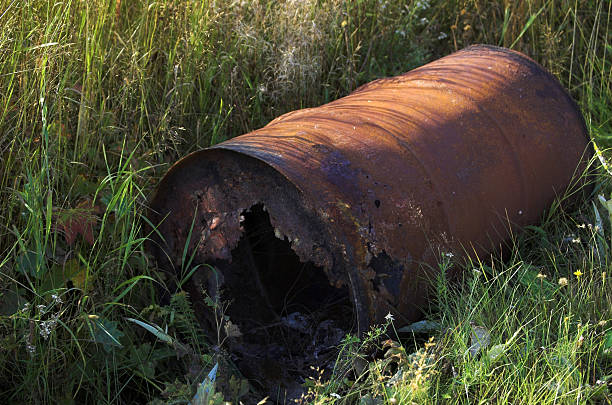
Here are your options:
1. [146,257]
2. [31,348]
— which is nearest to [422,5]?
[146,257]

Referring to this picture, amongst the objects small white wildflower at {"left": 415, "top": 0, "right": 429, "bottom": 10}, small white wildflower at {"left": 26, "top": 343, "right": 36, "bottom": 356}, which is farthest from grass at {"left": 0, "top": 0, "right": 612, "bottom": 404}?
small white wildflower at {"left": 415, "top": 0, "right": 429, "bottom": 10}

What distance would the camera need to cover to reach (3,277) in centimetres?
213

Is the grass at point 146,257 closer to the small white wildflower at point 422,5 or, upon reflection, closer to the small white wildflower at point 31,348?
the small white wildflower at point 31,348

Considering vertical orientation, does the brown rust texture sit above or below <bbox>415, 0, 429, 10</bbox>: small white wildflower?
below

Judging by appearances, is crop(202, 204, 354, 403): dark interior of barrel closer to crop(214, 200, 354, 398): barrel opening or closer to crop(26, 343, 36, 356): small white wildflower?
crop(214, 200, 354, 398): barrel opening

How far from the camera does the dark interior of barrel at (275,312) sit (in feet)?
7.25

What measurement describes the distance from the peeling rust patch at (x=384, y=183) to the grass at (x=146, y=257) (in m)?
0.11

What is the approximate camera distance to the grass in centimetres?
195

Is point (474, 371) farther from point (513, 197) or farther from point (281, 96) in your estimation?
point (281, 96)

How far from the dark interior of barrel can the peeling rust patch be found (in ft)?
0.04

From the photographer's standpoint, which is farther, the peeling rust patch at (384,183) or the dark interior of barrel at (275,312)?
the dark interior of barrel at (275,312)

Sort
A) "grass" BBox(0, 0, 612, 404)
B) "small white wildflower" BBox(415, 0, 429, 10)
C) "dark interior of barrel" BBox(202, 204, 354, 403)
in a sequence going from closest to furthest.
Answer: "grass" BBox(0, 0, 612, 404) < "dark interior of barrel" BBox(202, 204, 354, 403) < "small white wildflower" BBox(415, 0, 429, 10)

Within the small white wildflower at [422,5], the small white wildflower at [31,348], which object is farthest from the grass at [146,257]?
the small white wildflower at [422,5]

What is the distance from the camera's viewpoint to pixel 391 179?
6.83ft
